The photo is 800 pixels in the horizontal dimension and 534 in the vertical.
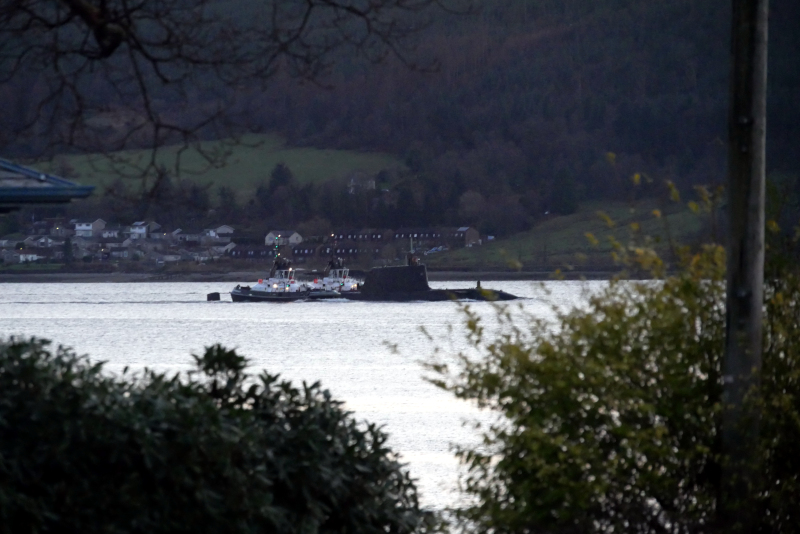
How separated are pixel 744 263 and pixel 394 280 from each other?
70417 millimetres

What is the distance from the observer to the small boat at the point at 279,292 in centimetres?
8419

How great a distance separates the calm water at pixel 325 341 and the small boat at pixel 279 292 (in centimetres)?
99

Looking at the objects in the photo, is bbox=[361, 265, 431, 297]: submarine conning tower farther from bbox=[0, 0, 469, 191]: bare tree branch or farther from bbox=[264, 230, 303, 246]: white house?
bbox=[0, 0, 469, 191]: bare tree branch

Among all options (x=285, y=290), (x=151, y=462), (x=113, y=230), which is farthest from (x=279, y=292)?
(x=151, y=462)

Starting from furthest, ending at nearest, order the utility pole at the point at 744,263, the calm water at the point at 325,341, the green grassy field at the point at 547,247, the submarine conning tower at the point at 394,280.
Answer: the green grassy field at the point at 547,247 → the submarine conning tower at the point at 394,280 → the calm water at the point at 325,341 → the utility pole at the point at 744,263

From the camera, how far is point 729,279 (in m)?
4.63

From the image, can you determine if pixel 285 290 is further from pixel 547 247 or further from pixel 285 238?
pixel 285 238

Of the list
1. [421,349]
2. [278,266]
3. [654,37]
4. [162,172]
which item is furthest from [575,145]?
[162,172]

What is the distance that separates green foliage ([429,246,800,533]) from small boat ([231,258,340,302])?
78484 mm

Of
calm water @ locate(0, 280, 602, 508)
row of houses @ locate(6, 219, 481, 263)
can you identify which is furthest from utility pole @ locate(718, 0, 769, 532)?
row of houses @ locate(6, 219, 481, 263)

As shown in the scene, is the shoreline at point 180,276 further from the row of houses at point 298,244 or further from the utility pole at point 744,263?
the utility pole at point 744,263

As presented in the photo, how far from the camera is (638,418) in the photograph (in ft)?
15.1

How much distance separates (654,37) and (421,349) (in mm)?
97132

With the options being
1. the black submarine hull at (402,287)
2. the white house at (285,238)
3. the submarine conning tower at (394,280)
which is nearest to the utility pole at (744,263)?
the black submarine hull at (402,287)
